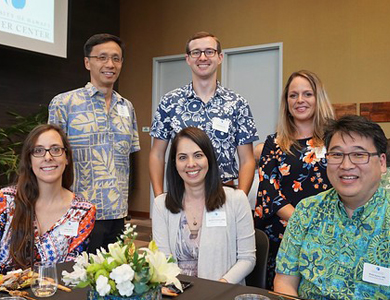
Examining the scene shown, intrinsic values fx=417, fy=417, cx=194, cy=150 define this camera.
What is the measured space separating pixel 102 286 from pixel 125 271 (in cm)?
7

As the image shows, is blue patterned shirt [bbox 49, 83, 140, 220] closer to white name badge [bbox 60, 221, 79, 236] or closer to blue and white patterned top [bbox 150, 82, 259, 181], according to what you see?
blue and white patterned top [bbox 150, 82, 259, 181]

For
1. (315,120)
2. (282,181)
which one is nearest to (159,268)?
(282,181)

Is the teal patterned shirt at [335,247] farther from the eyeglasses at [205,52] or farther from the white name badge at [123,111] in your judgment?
the white name badge at [123,111]

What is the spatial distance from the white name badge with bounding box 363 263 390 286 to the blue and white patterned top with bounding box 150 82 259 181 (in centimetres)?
124

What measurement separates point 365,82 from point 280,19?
56.1 inches

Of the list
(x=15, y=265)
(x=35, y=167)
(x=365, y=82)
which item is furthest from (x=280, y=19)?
(x=15, y=265)

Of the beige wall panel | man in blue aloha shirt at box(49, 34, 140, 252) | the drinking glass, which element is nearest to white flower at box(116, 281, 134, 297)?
the drinking glass

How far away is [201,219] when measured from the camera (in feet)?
→ 7.11

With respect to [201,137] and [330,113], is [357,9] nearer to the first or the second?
[330,113]

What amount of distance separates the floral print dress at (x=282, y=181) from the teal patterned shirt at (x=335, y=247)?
0.62 m

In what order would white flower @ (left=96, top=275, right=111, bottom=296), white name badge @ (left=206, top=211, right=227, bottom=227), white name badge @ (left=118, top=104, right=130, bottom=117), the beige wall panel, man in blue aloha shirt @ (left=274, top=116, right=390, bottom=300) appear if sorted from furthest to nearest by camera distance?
the beige wall panel
white name badge @ (left=118, top=104, right=130, bottom=117)
white name badge @ (left=206, top=211, right=227, bottom=227)
man in blue aloha shirt @ (left=274, top=116, right=390, bottom=300)
white flower @ (left=96, top=275, right=111, bottom=296)

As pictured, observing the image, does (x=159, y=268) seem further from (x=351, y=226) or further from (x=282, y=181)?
(x=282, y=181)

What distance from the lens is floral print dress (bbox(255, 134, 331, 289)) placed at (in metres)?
2.30

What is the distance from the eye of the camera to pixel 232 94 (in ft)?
9.04
